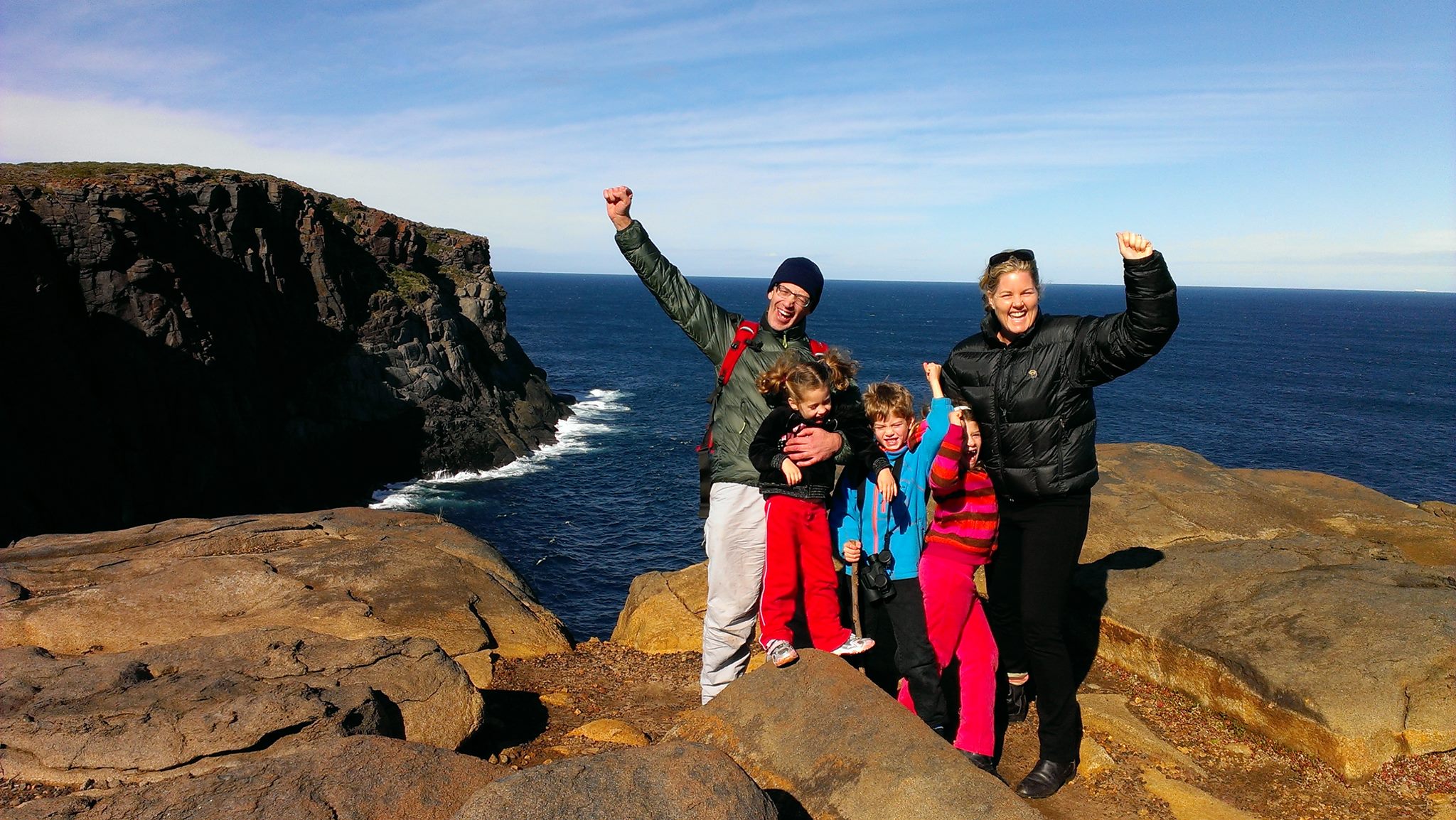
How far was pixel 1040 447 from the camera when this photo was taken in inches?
217

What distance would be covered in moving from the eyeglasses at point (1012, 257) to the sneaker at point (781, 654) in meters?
2.85

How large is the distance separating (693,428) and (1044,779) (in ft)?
167

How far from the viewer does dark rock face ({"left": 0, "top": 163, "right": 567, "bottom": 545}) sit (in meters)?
28.2

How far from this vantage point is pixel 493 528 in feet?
116

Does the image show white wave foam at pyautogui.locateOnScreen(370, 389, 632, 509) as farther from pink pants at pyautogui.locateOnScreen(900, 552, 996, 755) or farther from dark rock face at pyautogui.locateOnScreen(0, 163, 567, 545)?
pink pants at pyautogui.locateOnScreen(900, 552, 996, 755)

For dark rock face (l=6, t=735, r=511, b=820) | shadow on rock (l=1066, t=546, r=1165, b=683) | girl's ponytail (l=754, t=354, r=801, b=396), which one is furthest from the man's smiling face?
shadow on rock (l=1066, t=546, r=1165, b=683)

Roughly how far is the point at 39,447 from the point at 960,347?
32.3m

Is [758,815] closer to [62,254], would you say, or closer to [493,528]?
[493,528]

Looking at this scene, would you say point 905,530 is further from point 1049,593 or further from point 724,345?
point 724,345

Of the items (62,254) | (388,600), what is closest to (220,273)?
(62,254)

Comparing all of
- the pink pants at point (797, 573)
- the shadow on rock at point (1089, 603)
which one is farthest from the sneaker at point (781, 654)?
the shadow on rock at point (1089, 603)

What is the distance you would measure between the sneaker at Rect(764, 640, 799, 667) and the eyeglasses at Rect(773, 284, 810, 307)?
2.37 meters

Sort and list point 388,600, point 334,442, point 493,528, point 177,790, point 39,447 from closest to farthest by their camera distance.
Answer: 1. point 177,790
2. point 388,600
3. point 39,447
4. point 493,528
5. point 334,442

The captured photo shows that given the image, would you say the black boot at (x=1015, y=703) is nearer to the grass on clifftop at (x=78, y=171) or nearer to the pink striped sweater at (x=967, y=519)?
the pink striped sweater at (x=967, y=519)
